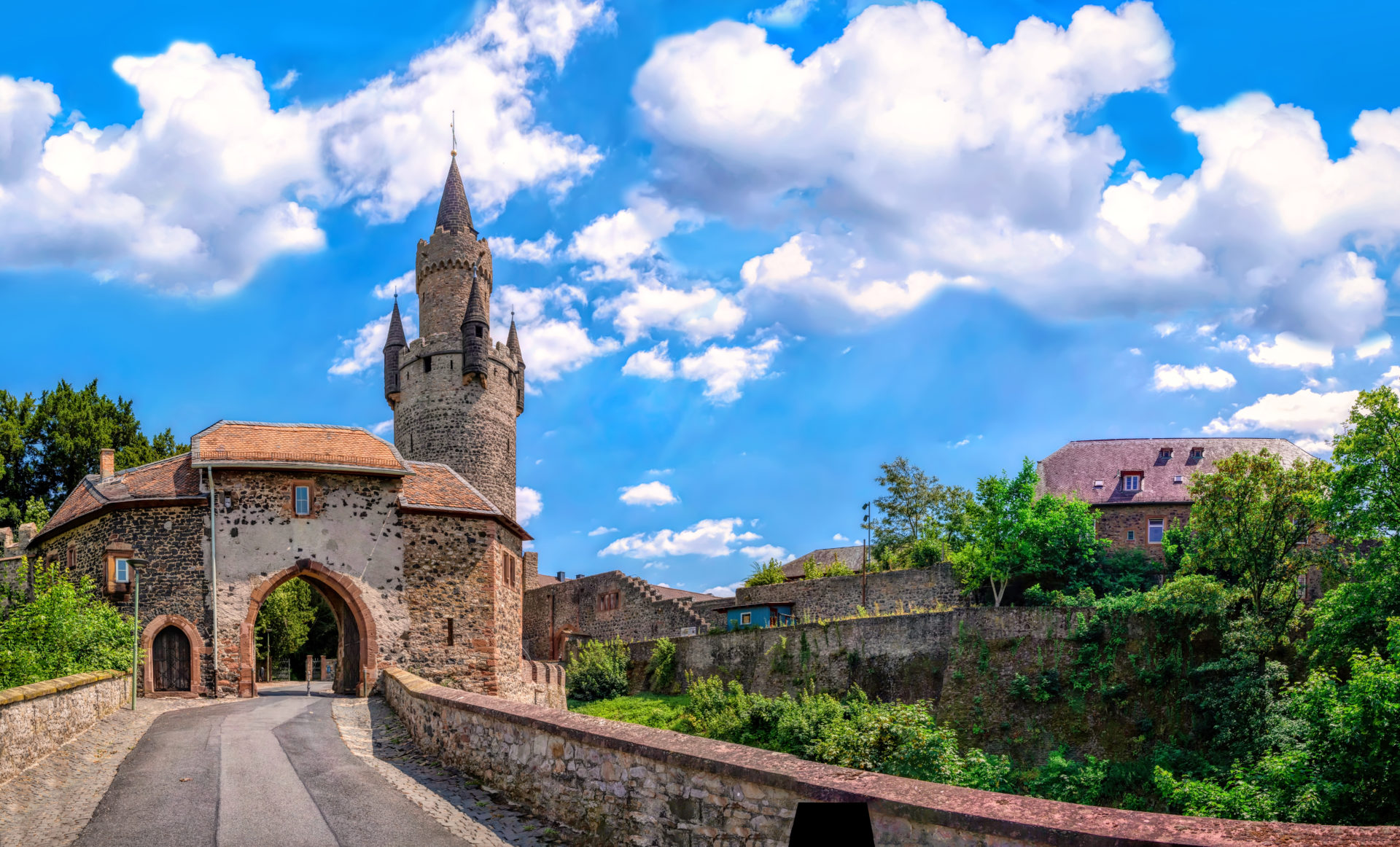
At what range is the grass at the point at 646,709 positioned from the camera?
1286 inches

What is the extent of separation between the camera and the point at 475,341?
45344 millimetres

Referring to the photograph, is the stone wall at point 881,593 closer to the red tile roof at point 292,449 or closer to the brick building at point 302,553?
the brick building at point 302,553

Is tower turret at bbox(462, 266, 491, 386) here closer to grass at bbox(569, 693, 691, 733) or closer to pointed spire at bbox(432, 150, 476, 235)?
pointed spire at bbox(432, 150, 476, 235)

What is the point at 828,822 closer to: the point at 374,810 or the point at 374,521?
the point at 374,810

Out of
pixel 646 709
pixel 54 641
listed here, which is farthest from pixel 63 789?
pixel 646 709

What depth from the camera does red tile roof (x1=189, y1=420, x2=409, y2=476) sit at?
24.9m

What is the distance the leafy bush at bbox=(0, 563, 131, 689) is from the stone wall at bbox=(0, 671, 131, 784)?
1.06 metres

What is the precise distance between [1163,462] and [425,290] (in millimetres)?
33957

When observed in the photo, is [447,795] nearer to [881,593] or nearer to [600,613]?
[881,593]

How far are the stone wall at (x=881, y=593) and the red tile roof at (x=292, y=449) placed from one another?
1977 centimetres

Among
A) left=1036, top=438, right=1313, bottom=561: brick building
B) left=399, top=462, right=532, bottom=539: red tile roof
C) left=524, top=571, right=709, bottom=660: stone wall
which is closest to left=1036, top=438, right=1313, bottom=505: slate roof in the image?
left=1036, top=438, right=1313, bottom=561: brick building

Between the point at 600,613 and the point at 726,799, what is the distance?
4271 centimetres

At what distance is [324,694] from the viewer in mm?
25500

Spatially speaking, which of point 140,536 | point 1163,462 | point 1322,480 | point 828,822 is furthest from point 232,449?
point 1163,462
